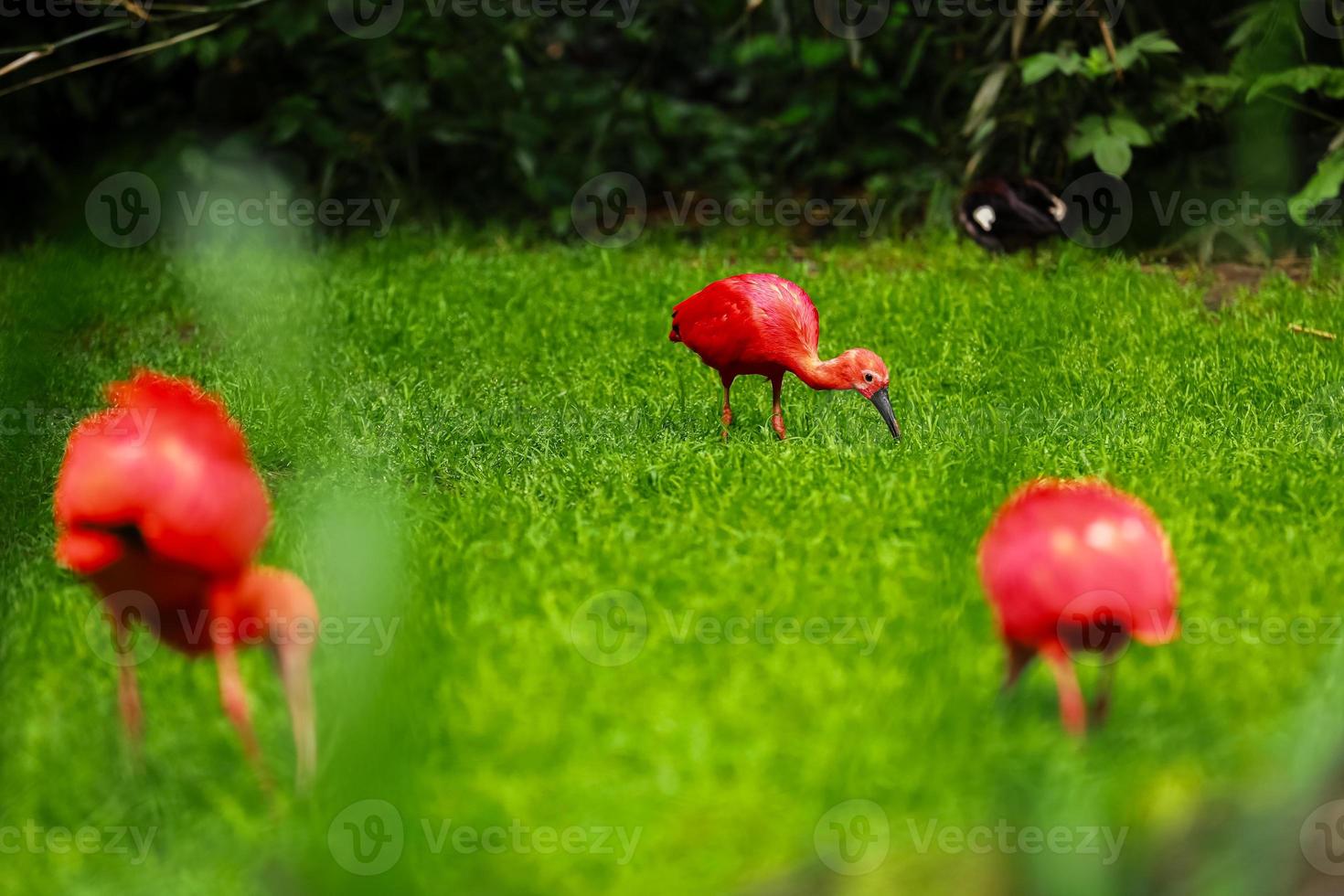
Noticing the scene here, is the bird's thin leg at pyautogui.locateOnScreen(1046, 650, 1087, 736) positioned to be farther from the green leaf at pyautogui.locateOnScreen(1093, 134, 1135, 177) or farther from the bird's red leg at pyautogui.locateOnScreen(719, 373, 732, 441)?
the green leaf at pyautogui.locateOnScreen(1093, 134, 1135, 177)

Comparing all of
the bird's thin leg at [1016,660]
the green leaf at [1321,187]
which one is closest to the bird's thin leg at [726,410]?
the bird's thin leg at [1016,660]

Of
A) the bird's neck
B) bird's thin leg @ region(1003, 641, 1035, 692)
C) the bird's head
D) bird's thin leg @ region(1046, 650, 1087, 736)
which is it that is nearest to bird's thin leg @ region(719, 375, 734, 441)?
the bird's neck

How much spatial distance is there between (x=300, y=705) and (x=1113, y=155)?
5.51 metres

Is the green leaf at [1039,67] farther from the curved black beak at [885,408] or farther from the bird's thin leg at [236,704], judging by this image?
the bird's thin leg at [236,704]

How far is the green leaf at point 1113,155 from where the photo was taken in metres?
6.79

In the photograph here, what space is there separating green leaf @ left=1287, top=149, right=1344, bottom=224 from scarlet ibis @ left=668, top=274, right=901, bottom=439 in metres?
3.01

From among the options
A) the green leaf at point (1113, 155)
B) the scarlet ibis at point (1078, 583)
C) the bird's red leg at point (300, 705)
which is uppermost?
the bird's red leg at point (300, 705)

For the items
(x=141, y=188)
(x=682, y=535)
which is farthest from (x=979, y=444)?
(x=141, y=188)

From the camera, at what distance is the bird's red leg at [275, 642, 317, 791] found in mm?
2451

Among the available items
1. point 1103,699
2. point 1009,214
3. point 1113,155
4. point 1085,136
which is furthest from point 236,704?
point 1085,136

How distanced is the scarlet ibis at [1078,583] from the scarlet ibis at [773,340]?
176 cm

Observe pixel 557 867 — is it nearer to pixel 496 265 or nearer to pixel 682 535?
pixel 682 535

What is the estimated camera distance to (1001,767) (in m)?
2.53

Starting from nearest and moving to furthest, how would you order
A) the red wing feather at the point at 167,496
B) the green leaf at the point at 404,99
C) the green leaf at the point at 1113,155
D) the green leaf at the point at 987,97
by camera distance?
1. the red wing feather at the point at 167,496
2. the green leaf at the point at 1113,155
3. the green leaf at the point at 987,97
4. the green leaf at the point at 404,99
